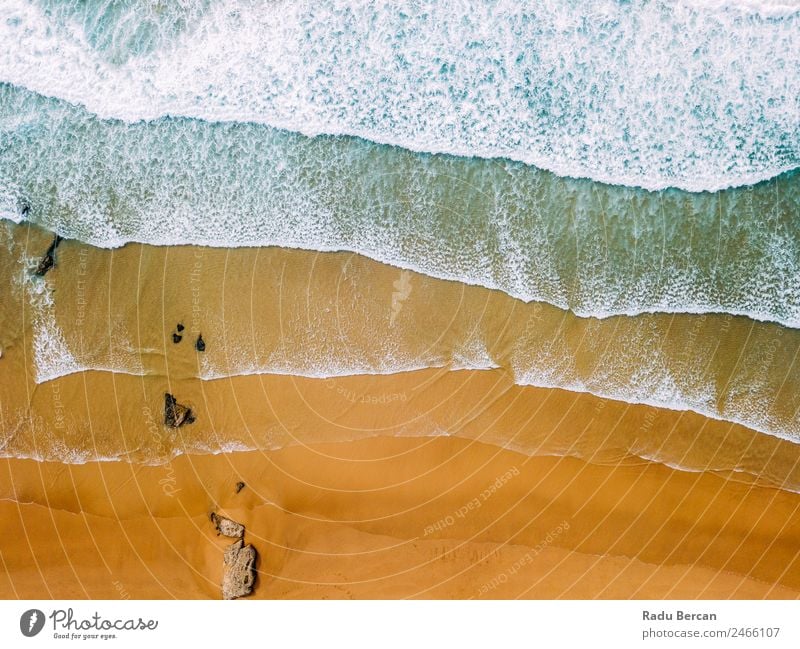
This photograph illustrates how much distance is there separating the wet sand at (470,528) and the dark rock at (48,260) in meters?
3.29

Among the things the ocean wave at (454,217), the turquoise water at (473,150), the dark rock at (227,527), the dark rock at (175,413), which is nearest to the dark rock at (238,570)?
the dark rock at (227,527)

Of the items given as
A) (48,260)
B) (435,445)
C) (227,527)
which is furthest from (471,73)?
(227,527)

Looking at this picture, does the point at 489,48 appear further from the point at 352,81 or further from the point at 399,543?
the point at 399,543

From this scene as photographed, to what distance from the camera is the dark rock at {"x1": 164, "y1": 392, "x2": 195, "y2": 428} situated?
7.18 meters

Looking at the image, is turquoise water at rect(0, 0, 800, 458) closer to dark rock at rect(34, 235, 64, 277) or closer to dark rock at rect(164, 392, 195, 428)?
dark rock at rect(34, 235, 64, 277)

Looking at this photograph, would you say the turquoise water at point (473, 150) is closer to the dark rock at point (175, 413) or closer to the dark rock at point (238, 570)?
the dark rock at point (175, 413)

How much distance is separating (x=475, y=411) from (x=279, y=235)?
132 inches

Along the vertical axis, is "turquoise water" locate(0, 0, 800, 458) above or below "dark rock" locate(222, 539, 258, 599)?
above

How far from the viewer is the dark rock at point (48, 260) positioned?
7242mm
